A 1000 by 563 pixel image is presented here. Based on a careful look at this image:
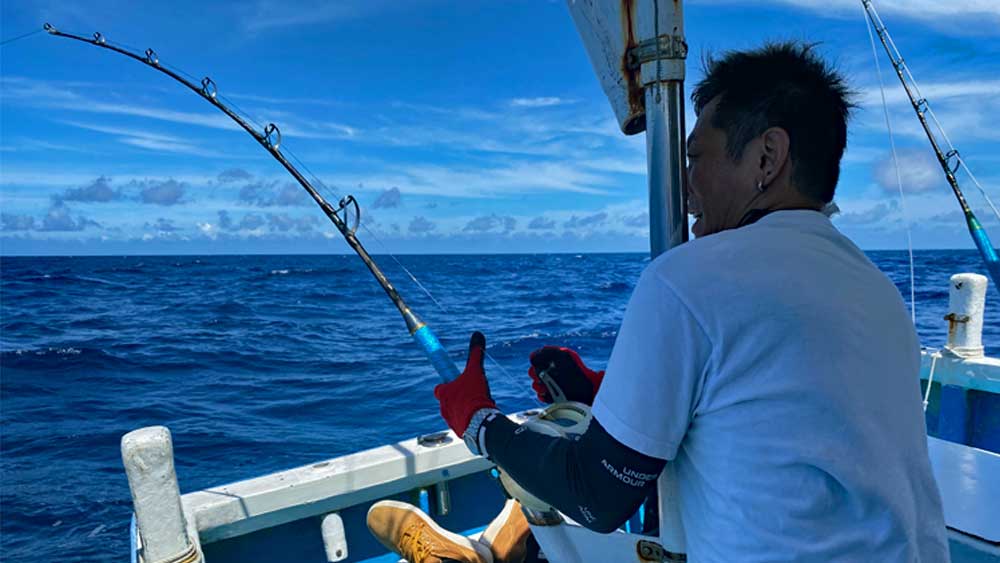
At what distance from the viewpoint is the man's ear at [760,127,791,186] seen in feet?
3.37

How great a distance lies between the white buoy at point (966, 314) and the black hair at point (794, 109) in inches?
167

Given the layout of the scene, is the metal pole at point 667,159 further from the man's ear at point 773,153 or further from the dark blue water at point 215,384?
the dark blue water at point 215,384

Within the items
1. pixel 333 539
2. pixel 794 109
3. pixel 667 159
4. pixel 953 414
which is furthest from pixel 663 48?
pixel 953 414

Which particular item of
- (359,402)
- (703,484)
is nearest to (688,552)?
(703,484)

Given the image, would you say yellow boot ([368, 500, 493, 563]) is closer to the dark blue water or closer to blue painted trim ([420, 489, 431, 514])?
blue painted trim ([420, 489, 431, 514])

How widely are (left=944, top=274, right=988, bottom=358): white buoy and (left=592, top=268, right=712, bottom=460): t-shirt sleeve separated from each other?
4567 mm

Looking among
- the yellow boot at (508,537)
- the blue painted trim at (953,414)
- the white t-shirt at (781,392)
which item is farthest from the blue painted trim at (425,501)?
the blue painted trim at (953,414)

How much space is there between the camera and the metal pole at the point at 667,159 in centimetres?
154

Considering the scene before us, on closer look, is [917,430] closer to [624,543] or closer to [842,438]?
[842,438]

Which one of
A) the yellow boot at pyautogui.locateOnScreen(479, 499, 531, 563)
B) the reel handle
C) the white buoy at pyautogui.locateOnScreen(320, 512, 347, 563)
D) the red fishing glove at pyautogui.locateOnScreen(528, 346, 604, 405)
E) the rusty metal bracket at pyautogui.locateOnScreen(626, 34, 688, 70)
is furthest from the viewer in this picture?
the white buoy at pyautogui.locateOnScreen(320, 512, 347, 563)

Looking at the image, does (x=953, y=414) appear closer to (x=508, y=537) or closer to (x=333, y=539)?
(x=508, y=537)

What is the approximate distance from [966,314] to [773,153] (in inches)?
178

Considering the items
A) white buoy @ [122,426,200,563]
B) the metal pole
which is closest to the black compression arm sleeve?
the metal pole

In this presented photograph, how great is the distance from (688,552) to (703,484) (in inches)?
7.5
